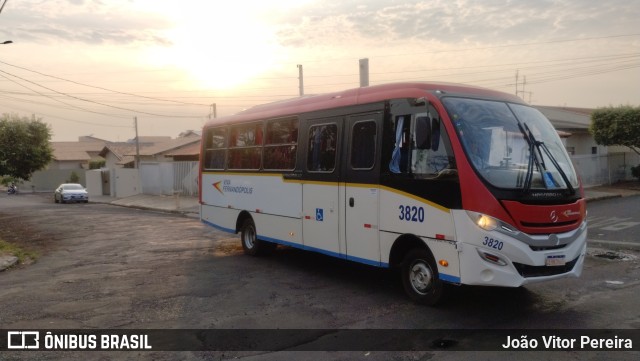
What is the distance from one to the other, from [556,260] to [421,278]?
1.72 metres

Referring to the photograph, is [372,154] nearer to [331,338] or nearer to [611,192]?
[331,338]

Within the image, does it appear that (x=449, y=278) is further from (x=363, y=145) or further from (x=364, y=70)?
(x=364, y=70)

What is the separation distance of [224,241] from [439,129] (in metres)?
8.76

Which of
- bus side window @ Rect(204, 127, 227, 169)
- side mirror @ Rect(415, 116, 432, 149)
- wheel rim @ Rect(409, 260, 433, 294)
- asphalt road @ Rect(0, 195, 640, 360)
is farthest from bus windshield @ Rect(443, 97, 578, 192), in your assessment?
bus side window @ Rect(204, 127, 227, 169)

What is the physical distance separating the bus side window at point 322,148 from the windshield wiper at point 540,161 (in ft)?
9.90

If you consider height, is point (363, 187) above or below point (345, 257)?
above

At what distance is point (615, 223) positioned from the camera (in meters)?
15.4

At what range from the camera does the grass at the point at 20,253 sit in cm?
1227

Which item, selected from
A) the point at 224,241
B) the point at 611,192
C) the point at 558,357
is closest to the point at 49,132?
the point at 224,241

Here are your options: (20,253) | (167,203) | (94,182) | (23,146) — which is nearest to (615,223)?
(20,253)

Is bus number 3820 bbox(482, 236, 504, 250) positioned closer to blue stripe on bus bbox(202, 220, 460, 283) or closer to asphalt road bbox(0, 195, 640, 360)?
blue stripe on bus bbox(202, 220, 460, 283)

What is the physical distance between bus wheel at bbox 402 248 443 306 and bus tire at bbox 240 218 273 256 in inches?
176

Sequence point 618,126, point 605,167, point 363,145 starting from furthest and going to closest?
1. point 605,167
2. point 618,126
3. point 363,145

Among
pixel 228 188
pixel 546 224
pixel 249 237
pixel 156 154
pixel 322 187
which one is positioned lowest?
pixel 249 237
